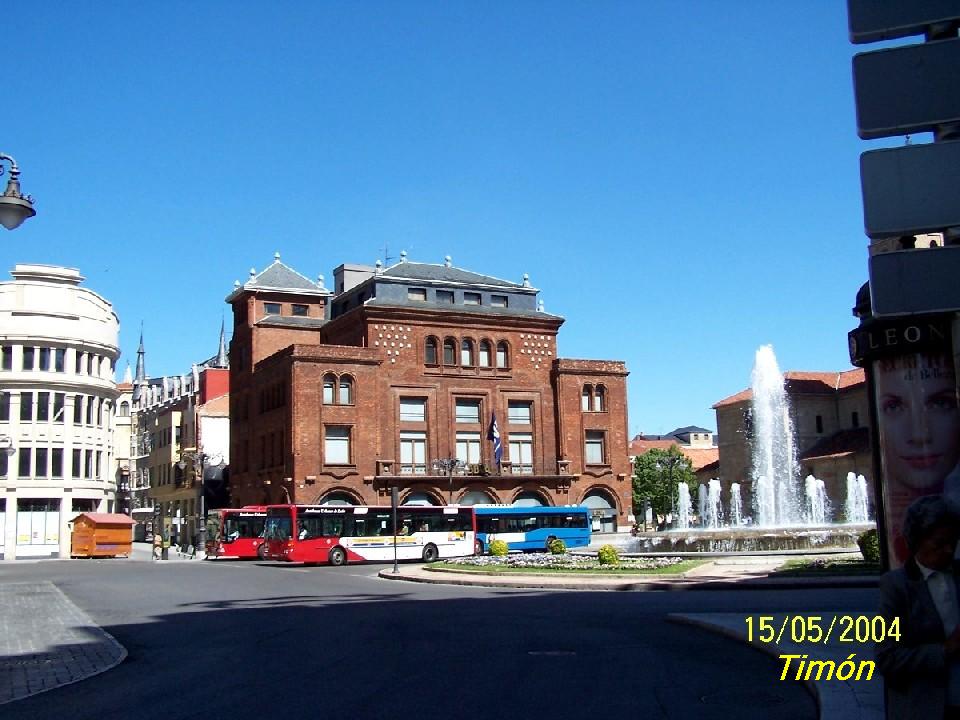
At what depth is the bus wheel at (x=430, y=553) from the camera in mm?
43906

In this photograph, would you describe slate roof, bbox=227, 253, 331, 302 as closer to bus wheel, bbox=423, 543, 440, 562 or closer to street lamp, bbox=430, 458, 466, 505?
street lamp, bbox=430, 458, 466, 505

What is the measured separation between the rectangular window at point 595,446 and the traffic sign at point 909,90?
5860 centimetres

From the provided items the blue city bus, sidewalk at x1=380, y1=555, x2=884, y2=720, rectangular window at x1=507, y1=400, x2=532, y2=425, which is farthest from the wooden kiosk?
sidewalk at x1=380, y1=555, x2=884, y2=720

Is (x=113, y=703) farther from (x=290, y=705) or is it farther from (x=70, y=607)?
(x=70, y=607)

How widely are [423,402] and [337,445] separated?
6.14 metres

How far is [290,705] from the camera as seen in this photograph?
922 cm

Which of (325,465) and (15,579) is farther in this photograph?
(325,465)

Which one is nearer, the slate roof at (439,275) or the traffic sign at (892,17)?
the traffic sign at (892,17)

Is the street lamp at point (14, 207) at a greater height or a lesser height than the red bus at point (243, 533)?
greater

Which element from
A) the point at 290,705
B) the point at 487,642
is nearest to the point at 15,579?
the point at 487,642

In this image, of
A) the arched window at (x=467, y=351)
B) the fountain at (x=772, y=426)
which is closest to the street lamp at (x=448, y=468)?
the arched window at (x=467, y=351)

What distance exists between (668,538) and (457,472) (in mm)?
24110

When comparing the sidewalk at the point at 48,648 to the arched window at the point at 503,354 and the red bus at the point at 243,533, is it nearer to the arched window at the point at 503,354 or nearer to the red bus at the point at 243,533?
the red bus at the point at 243,533

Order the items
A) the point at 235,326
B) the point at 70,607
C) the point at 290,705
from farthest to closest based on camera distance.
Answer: the point at 235,326, the point at 70,607, the point at 290,705
